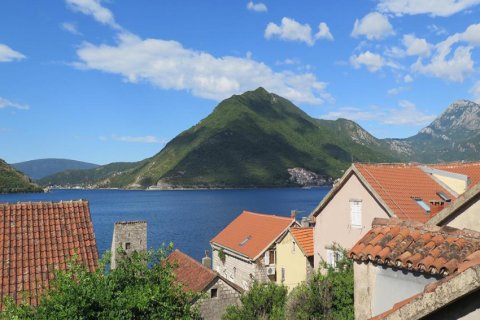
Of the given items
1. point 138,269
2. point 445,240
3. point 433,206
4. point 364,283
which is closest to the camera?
point 445,240

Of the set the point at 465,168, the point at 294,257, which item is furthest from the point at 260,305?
the point at 465,168

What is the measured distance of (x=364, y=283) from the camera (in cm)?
588

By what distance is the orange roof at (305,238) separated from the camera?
107 ft

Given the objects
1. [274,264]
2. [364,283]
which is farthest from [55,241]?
[274,264]

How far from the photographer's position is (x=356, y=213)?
86.6ft

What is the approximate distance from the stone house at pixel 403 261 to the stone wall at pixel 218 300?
20.1 meters

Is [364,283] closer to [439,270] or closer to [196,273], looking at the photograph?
[439,270]

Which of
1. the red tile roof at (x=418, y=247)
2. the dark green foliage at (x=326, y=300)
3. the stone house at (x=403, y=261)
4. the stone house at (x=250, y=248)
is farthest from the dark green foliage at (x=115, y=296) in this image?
the stone house at (x=250, y=248)

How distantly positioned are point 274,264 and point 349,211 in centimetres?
1014

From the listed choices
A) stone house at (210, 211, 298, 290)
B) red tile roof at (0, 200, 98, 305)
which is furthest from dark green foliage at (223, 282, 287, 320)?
stone house at (210, 211, 298, 290)

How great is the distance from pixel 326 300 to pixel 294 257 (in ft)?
53.3

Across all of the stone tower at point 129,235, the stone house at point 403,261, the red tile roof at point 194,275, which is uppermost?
the stone house at point 403,261

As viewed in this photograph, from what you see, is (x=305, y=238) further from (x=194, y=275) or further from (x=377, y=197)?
(x=194, y=275)

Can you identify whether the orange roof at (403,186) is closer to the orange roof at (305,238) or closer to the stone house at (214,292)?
the orange roof at (305,238)
